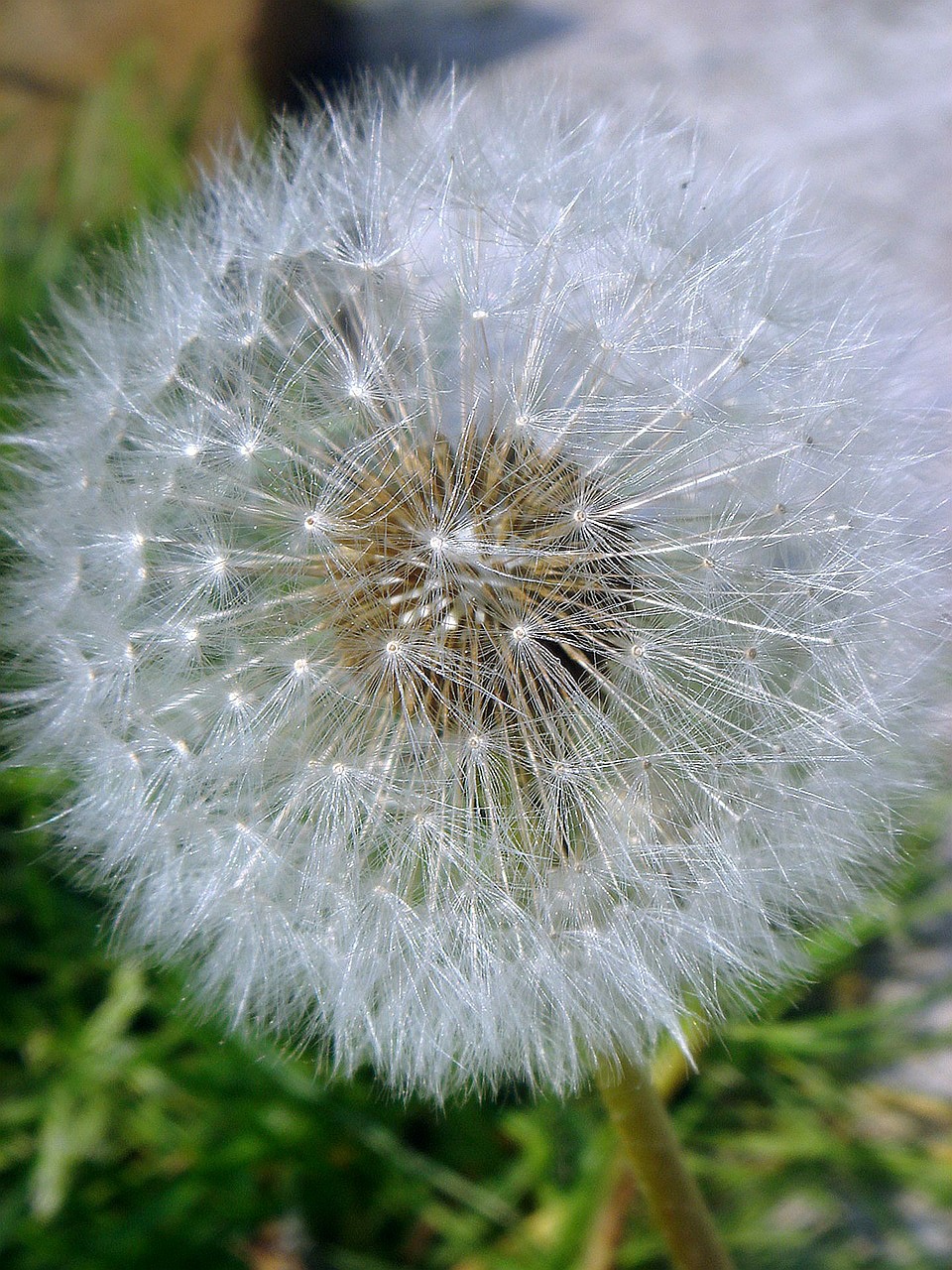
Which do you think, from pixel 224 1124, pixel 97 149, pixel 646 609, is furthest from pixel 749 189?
pixel 97 149

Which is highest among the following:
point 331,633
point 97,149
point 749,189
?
point 97,149

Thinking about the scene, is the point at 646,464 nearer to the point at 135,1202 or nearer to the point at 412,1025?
the point at 412,1025

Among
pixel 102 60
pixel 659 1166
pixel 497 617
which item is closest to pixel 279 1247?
pixel 659 1166

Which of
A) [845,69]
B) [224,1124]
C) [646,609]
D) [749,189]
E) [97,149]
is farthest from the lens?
[845,69]

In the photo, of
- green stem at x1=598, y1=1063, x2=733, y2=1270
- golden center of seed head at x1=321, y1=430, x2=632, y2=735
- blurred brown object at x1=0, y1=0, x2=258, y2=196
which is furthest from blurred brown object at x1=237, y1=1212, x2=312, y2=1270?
blurred brown object at x1=0, y1=0, x2=258, y2=196

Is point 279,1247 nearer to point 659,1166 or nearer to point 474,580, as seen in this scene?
point 659,1166

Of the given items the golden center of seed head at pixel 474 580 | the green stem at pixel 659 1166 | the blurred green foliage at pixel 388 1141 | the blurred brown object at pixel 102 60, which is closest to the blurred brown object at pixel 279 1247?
the blurred green foliage at pixel 388 1141
